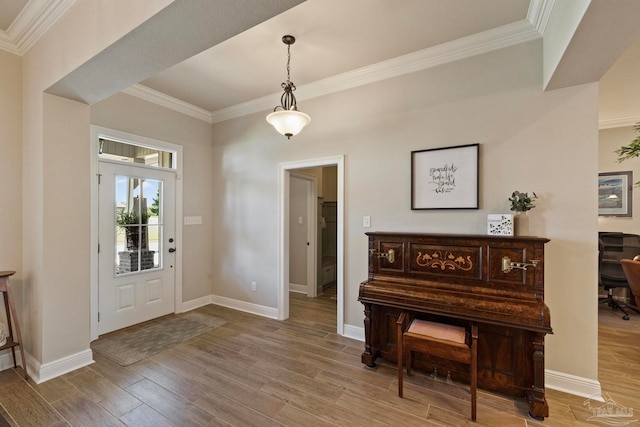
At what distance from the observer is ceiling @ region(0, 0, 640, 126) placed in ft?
6.93

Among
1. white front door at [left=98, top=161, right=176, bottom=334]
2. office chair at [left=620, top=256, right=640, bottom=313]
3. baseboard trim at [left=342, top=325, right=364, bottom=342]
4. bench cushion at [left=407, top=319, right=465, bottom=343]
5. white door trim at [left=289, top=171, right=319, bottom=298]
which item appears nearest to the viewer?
bench cushion at [left=407, top=319, right=465, bottom=343]

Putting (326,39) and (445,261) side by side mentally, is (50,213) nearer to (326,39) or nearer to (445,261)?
(326,39)

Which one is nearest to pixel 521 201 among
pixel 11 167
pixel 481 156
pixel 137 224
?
pixel 481 156

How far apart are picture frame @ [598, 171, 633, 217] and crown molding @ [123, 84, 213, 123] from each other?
21.6ft

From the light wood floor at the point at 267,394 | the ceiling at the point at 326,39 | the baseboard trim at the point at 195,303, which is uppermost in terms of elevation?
the ceiling at the point at 326,39

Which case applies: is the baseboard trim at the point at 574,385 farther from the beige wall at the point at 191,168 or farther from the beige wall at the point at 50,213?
the beige wall at the point at 191,168

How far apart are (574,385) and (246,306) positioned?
3631 millimetres

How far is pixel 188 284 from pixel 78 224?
6.18 ft

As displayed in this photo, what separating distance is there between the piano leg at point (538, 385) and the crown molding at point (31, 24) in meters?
4.13

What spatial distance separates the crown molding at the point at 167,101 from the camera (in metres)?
3.45

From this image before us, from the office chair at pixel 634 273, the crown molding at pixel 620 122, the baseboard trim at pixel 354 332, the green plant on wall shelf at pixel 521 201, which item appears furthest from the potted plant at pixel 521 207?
the crown molding at pixel 620 122

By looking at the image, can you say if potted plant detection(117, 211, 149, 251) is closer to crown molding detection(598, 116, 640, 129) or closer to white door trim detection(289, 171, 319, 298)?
white door trim detection(289, 171, 319, 298)

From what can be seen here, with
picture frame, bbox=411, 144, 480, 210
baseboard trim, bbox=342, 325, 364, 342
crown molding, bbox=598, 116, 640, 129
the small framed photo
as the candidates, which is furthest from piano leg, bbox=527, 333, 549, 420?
crown molding, bbox=598, 116, 640, 129

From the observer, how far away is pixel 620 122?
4.31 m
